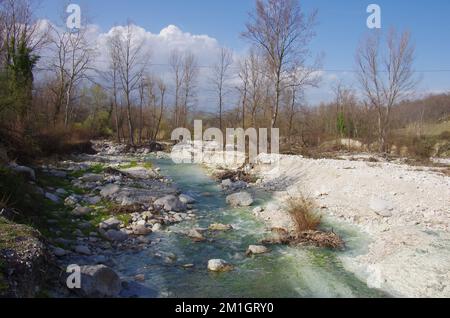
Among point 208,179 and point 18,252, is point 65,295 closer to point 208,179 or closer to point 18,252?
point 18,252

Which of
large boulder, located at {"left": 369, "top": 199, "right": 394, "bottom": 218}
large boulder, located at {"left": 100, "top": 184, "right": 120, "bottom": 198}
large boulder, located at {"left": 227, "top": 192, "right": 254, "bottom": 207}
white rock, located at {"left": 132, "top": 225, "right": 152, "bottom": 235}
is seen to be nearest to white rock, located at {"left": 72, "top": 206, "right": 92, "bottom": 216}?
large boulder, located at {"left": 100, "top": 184, "right": 120, "bottom": 198}

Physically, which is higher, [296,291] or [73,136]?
[73,136]

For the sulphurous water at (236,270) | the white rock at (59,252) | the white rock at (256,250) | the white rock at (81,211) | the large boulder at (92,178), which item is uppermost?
the large boulder at (92,178)

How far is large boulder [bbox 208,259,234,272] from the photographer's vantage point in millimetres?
7102

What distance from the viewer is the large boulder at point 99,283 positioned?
5.57m

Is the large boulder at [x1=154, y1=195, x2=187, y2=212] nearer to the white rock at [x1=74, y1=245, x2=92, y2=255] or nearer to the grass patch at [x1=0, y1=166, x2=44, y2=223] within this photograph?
the grass patch at [x1=0, y1=166, x2=44, y2=223]

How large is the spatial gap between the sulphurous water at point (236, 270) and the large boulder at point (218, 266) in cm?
11

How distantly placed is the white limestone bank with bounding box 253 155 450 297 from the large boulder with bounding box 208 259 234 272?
2.45 m

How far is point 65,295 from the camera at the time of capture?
17.6ft

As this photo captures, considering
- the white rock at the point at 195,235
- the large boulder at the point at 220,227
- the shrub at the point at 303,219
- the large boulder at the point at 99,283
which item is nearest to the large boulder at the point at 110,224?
the white rock at the point at 195,235

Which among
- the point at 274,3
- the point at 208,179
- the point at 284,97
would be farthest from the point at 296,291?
the point at 284,97

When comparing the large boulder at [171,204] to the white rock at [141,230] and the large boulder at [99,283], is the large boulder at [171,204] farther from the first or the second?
the large boulder at [99,283]

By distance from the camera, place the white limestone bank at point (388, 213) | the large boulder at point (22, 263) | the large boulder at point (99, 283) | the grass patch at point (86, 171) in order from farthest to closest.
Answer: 1. the grass patch at point (86, 171)
2. the white limestone bank at point (388, 213)
3. the large boulder at point (99, 283)
4. the large boulder at point (22, 263)
